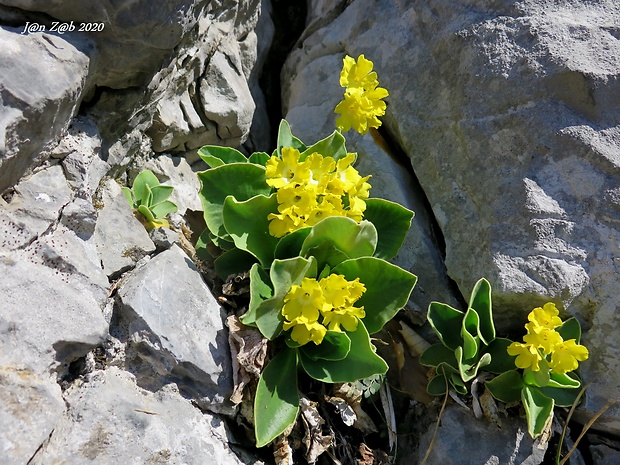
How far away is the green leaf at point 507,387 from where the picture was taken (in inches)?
92.7

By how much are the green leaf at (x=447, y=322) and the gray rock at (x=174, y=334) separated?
2.90 feet

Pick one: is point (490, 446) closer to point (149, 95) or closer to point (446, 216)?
point (446, 216)

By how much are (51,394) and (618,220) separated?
221cm

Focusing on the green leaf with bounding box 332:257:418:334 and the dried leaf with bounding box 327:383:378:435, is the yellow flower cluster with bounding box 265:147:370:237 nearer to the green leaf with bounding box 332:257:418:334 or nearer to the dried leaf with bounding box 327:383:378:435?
the green leaf with bounding box 332:257:418:334

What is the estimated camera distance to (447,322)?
2482 millimetres

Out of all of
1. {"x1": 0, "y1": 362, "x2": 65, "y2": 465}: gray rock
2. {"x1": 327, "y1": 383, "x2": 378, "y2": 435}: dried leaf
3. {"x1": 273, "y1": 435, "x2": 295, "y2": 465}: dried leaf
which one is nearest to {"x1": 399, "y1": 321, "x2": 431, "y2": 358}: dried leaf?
{"x1": 327, "y1": 383, "x2": 378, "y2": 435}: dried leaf

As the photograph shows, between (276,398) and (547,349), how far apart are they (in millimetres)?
1045

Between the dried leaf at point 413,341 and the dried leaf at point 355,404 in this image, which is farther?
the dried leaf at point 413,341

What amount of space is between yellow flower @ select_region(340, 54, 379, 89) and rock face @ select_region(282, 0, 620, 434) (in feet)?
1.56

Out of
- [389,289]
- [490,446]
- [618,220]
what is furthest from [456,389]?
[618,220]

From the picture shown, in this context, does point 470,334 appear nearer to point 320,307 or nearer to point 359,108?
point 320,307

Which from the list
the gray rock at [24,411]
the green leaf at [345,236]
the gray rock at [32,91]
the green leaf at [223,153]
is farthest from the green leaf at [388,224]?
the gray rock at [24,411]

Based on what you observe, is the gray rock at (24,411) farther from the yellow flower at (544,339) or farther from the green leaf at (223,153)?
the yellow flower at (544,339)

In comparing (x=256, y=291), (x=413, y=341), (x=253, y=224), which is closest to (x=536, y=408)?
(x=413, y=341)
